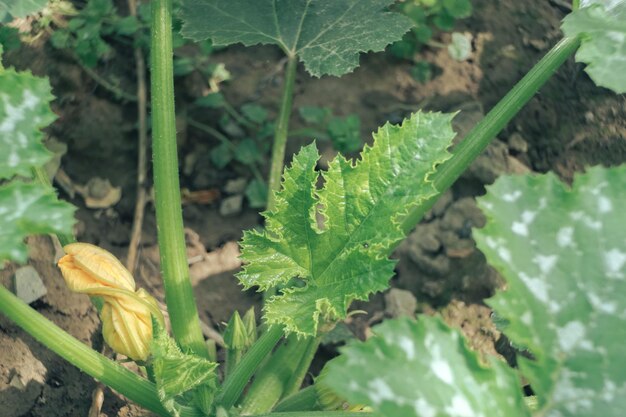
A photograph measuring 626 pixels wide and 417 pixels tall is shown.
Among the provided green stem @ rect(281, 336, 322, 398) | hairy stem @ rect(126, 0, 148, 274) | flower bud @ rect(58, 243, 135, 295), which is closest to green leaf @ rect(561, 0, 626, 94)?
green stem @ rect(281, 336, 322, 398)

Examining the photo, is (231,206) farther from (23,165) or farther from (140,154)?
(23,165)

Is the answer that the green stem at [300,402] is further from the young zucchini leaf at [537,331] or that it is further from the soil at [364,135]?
the young zucchini leaf at [537,331]

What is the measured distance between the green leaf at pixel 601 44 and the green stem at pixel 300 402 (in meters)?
1.03

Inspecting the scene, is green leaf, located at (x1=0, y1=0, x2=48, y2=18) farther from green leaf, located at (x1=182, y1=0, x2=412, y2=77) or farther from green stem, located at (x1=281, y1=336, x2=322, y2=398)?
green stem, located at (x1=281, y1=336, x2=322, y2=398)

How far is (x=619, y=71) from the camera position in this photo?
6.13 ft

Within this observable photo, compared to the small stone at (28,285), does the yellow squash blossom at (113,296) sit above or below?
above

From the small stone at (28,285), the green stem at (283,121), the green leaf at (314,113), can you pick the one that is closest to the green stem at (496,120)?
the green stem at (283,121)

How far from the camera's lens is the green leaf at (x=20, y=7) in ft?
6.58

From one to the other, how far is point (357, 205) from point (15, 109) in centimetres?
78

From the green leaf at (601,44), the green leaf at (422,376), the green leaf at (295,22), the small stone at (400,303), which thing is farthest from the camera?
the small stone at (400,303)

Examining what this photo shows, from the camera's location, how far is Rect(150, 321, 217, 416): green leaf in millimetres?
1836

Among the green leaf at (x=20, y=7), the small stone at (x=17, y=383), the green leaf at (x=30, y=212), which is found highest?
the green leaf at (x=20, y=7)

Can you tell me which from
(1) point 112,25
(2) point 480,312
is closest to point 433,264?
(2) point 480,312

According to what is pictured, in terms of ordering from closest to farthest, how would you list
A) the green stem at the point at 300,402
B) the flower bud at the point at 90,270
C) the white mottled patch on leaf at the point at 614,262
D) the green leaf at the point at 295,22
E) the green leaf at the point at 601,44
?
the white mottled patch on leaf at the point at 614,262, the green leaf at the point at 601,44, the flower bud at the point at 90,270, the green stem at the point at 300,402, the green leaf at the point at 295,22
